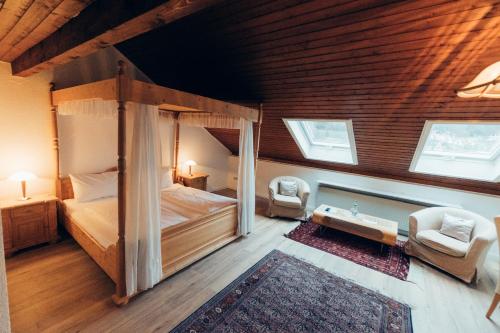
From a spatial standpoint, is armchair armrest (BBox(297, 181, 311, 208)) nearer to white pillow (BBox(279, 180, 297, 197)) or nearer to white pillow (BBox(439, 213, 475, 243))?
white pillow (BBox(279, 180, 297, 197))

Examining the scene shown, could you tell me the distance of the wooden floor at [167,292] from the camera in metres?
2.03

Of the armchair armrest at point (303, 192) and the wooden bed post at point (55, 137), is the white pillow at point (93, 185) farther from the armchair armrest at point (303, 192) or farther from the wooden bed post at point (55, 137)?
the armchair armrest at point (303, 192)

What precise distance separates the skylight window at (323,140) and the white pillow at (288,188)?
70cm

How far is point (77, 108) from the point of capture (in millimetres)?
2891

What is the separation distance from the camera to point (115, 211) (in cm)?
302

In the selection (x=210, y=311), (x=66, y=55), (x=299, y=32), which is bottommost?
(x=210, y=311)

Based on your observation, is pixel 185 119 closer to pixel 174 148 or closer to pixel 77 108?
pixel 174 148

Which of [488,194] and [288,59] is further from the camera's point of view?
[488,194]

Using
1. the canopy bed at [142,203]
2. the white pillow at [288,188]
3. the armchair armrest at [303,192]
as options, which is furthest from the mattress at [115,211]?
the armchair armrest at [303,192]

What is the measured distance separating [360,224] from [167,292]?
2.83m

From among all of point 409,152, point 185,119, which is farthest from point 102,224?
point 409,152

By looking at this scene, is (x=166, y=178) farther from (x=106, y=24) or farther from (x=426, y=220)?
(x=426, y=220)

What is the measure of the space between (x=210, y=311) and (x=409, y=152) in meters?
3.55

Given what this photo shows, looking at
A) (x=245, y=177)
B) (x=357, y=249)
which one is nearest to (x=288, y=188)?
(x=245, y=177)
